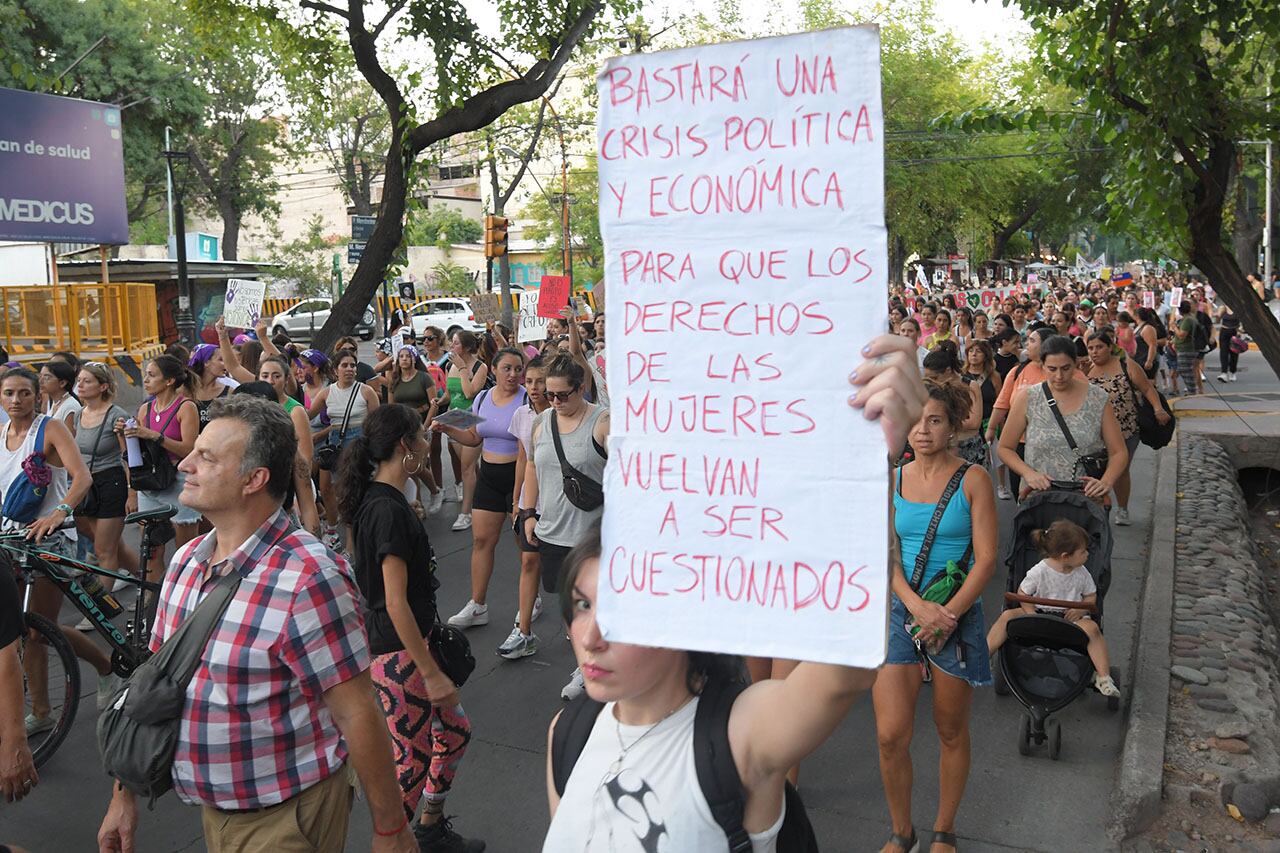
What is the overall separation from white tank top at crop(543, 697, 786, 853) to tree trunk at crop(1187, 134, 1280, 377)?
6.88 metres

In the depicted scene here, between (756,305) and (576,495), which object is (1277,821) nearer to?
(576,495)

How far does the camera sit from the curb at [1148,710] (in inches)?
178

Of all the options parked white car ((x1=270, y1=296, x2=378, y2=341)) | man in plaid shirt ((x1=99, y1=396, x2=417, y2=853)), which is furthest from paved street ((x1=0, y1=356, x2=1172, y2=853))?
parked white car ((x1=270, y1=296, x2=378, y2=341))

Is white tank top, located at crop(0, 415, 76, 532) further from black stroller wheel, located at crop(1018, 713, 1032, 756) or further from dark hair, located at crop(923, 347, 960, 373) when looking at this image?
dark hair, located at crop(923, 347, 960, 373)

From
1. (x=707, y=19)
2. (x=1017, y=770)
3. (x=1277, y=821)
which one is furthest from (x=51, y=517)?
(x=707, y=19)

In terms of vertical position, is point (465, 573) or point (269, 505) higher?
point (269, 505)

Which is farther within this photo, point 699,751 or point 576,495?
point 576,495

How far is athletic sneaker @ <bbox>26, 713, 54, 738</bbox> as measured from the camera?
5523mm

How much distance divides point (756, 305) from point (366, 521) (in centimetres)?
248

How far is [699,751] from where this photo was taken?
207 cm

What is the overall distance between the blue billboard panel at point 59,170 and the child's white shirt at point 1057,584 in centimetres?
1988

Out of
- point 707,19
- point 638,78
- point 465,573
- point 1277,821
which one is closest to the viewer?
point 638,78

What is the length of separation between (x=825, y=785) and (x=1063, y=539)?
172 centimetres

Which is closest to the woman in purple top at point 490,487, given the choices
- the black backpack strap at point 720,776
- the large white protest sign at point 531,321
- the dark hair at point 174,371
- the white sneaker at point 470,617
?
the white sneaker at point 470,617
